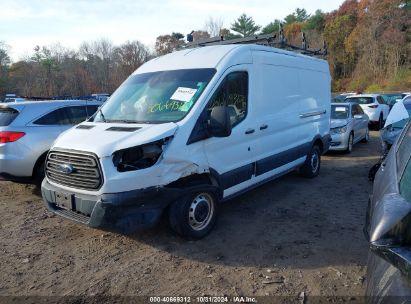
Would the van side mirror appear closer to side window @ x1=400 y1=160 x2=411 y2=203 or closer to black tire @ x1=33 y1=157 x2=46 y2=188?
side window @ x1=400 y1=160 x2=411 y2=203

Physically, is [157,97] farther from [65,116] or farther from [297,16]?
[297,16]

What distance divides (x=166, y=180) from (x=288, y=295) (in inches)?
69.4

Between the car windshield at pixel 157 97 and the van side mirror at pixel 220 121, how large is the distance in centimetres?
35

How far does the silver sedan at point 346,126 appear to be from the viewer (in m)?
10.2

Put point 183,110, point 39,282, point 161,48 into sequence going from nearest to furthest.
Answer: point 39,282 → point 183,110 → point 161,48

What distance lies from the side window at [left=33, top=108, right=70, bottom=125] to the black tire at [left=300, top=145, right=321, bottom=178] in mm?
4880

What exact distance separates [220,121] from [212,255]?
1.58 meters

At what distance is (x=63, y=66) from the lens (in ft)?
195

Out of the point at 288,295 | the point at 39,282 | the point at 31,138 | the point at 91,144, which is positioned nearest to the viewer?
the point at 288,295

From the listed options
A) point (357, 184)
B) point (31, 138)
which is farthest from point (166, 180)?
point (357, 184)

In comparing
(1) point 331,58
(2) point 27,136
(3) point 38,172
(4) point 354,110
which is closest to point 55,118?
(2) point 27,136

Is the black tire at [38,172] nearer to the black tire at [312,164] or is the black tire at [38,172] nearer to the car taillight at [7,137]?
the car taillight at [7,137]

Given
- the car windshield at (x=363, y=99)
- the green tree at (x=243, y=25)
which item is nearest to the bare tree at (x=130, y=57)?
the green tree at (x=243, y=25)

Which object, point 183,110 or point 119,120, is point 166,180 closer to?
point 183,110
